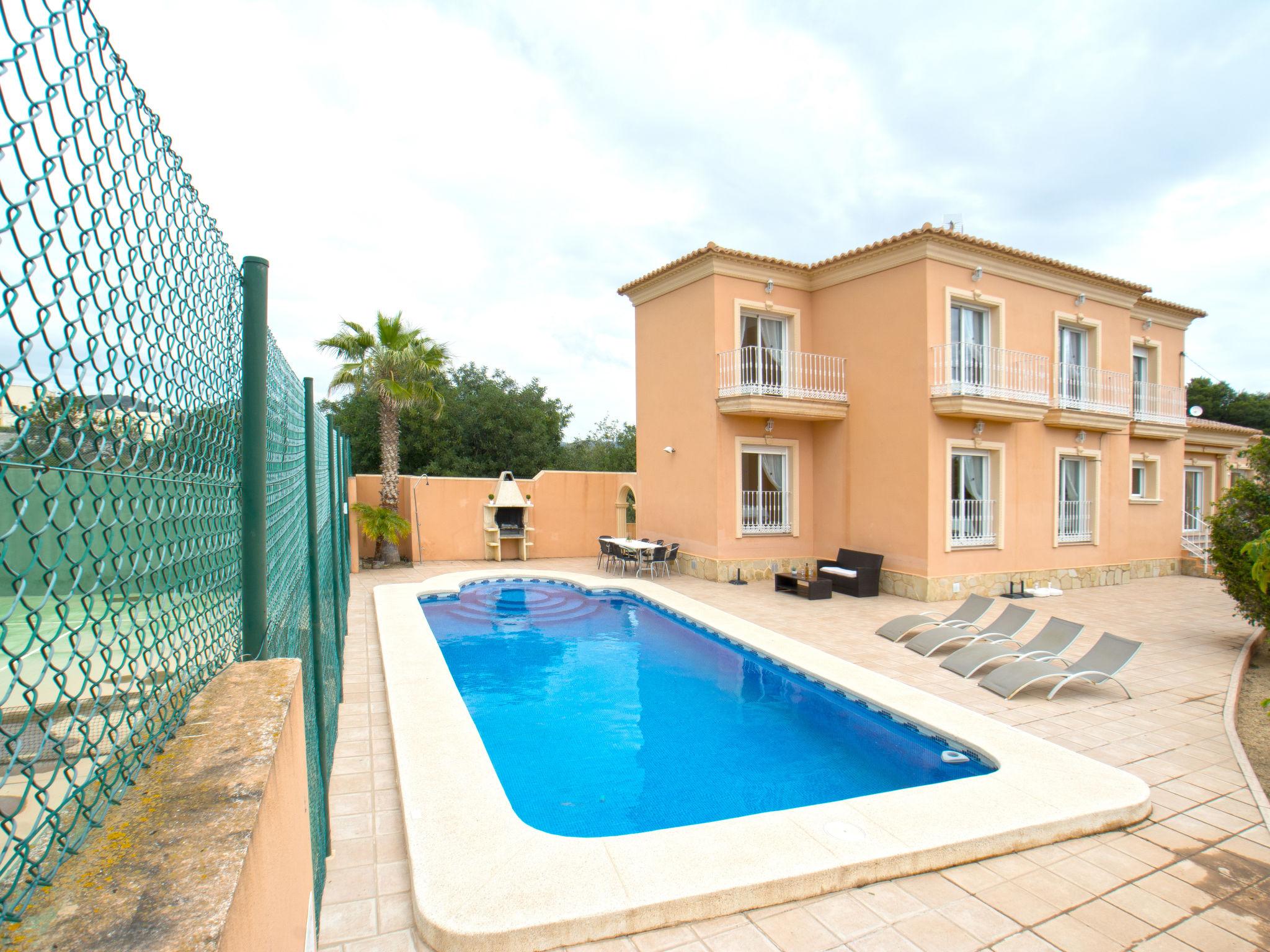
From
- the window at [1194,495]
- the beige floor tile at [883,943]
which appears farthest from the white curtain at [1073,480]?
the beige floor tile at [883,943]

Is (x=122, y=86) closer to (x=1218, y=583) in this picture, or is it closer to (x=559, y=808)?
(x=559, y=808)

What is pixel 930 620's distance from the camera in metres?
10.2

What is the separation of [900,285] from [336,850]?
14012mm

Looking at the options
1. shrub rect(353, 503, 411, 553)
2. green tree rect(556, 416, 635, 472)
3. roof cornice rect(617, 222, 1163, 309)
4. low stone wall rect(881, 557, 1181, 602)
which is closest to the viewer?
low stone wall rect(881, 557, 1181, 602)

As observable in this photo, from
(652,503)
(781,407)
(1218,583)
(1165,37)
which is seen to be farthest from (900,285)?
(1218,583)

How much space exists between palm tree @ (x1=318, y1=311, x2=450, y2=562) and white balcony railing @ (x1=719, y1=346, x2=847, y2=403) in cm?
779

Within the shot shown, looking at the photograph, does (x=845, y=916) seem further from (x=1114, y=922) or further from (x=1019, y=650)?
(x=1019, y=650)

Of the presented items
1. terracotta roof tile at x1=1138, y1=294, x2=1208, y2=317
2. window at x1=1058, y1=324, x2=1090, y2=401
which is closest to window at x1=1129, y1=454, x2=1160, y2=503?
window at x1=1058, y1=324, x2=1090, y2=401

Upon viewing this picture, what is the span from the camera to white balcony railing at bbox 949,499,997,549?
46.5 feet

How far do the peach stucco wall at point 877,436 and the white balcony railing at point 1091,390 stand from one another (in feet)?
1.47

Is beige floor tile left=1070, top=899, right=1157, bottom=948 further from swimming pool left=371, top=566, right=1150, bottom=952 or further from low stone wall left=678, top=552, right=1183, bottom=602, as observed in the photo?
low stone wall left=678, top=552, right=1183, bottom=602

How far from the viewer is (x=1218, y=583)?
56.5ft

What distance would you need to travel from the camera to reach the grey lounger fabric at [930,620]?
33.4ft

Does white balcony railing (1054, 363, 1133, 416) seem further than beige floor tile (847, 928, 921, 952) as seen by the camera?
Yes
